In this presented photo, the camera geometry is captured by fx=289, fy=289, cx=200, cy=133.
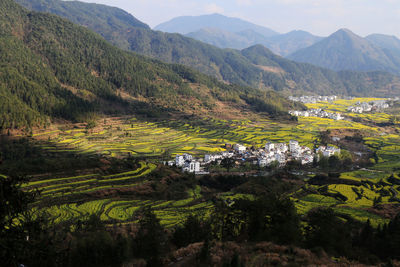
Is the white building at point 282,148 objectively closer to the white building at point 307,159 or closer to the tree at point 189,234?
the white building at point 307,159

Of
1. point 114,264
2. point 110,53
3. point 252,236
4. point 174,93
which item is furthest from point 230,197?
point 110,53

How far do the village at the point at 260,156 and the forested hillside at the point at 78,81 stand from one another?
53872 mm

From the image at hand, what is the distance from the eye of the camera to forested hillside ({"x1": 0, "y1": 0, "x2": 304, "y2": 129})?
347 feet

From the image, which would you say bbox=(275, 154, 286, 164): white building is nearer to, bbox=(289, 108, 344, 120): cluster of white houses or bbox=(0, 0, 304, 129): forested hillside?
bbox=(0, 0, 304, 129): forested hillside

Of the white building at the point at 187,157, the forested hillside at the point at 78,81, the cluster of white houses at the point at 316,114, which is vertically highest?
the forested hillside at the point at 78,81

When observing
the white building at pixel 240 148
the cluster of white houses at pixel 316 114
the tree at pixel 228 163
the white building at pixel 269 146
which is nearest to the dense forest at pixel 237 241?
the tree at pixel 228 163

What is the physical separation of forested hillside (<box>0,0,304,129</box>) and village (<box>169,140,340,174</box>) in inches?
2121

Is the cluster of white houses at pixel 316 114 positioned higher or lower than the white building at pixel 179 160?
higher

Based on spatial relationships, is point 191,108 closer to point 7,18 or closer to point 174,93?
point 174,93

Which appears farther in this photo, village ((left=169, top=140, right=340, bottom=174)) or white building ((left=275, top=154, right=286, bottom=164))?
white building ((left=275, top=154, right=286, bottom=164))

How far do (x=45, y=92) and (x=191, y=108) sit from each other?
67.2 metres

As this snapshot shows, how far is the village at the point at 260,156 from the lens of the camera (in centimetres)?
7275

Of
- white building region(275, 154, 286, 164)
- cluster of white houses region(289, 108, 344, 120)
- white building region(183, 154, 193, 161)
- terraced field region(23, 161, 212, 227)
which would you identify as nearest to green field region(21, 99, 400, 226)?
terraced field region(23, 161, 212, 227)

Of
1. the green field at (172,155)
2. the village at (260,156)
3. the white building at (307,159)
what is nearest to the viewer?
the green field at (172,155)
